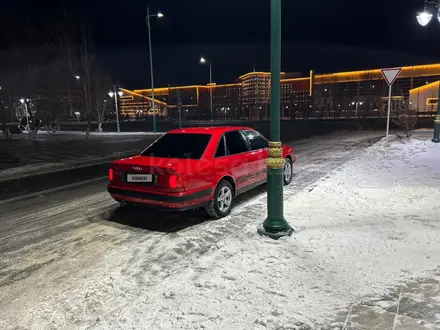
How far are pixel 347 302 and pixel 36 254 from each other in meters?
3.82

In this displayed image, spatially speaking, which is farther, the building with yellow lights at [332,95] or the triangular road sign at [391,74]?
the building with yellow lights at [332,95]

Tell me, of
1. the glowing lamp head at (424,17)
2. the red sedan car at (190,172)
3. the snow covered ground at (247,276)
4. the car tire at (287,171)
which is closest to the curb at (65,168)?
the snow covered ground at (247,276)

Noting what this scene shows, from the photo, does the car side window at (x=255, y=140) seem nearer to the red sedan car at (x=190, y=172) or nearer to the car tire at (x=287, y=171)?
the red sedan car at (x=190, y=172)

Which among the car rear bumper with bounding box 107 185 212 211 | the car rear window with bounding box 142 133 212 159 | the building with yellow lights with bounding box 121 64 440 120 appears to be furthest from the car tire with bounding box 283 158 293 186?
the building with yellow lights with bounding box 121 64 440 120

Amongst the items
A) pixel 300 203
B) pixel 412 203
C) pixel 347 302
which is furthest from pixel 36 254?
pixel 412 203

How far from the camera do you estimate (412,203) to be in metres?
6.05

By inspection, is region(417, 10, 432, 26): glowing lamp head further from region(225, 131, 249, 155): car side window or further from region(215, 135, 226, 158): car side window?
region(215, 135, 226, 158): car side window

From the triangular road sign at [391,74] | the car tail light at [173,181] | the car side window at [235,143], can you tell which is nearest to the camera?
the car tail light at [173,181]

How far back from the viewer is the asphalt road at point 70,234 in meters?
3.73

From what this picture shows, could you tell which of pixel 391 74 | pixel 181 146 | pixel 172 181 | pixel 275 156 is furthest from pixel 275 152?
pixel 391 74

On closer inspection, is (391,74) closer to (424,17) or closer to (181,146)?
(424,17)

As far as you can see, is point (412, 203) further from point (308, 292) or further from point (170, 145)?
point (170, 145)

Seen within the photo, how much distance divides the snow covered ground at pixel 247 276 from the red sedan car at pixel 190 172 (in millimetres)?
477

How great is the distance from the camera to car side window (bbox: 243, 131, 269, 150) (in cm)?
678
